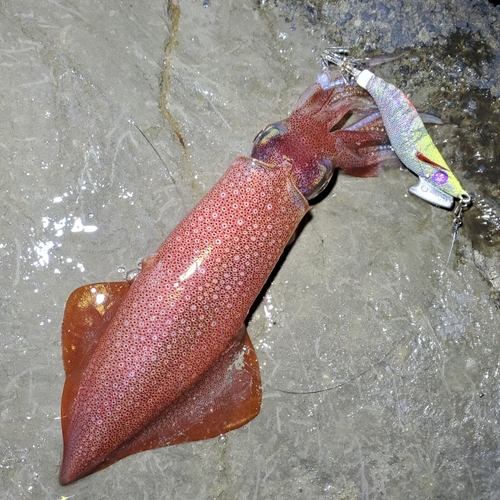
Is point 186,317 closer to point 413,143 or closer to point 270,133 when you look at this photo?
point 270,133

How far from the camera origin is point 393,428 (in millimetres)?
3883

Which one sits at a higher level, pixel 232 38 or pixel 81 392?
pixel 232 38

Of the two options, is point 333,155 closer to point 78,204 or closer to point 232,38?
point 232,38

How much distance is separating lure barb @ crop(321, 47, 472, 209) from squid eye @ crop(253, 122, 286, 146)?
0.70 metres

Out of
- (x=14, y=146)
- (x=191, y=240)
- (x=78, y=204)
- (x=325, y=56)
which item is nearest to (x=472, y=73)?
(x=325, y=56)

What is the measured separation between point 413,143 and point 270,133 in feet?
3.29

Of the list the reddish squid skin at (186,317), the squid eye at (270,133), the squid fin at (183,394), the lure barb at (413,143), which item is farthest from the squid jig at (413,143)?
the squid fin at (183,394)

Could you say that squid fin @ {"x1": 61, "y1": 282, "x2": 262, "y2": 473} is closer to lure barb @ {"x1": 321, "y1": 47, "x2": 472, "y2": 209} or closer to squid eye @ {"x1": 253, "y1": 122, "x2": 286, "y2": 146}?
squid eye @ {"x1": 253, "y1": 122, "x2": 286, "y2": 146}

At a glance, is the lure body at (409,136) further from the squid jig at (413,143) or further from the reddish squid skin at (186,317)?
the reddish squid skin at (186,317)

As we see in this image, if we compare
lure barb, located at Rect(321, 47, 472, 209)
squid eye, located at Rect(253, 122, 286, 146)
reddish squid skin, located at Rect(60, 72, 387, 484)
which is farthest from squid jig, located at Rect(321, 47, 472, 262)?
squid eye, located at Rect(253, 122, 286, 146)

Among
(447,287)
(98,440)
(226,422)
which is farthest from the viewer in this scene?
(447,287)

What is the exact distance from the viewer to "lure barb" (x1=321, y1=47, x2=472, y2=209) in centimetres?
390

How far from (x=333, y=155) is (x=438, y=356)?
1.56 meters

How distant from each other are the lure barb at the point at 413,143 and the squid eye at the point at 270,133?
0.70m
